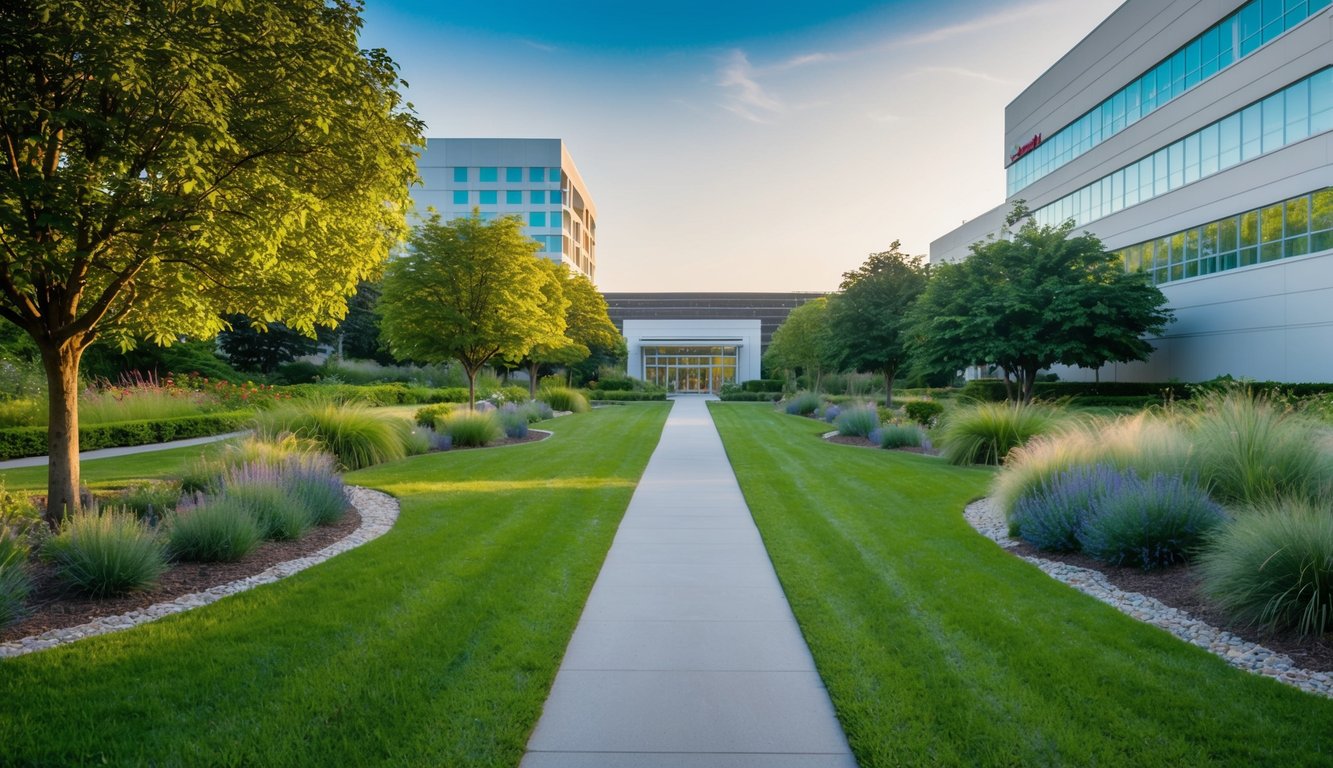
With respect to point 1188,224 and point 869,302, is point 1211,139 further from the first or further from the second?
point 869,302

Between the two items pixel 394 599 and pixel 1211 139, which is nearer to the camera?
pixel 394 599

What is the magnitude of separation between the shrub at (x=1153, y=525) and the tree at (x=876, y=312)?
2217 centimetres

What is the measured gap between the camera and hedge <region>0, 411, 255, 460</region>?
13.6 metres

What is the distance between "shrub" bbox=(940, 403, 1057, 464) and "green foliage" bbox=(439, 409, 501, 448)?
10.6m

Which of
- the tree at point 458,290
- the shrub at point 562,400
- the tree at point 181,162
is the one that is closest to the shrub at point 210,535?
the tree at point 181,162

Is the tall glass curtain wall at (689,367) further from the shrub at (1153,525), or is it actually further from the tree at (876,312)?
the shrub at (1153,525)

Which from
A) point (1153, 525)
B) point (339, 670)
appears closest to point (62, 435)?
point (339, 670)

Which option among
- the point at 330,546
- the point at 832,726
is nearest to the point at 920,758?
the point at 832,726

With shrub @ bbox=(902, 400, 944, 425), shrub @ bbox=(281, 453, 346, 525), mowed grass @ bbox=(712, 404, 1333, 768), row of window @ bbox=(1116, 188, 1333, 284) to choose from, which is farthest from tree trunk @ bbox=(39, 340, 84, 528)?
row of window @ bbox=(1116, 188, 1333, 284)

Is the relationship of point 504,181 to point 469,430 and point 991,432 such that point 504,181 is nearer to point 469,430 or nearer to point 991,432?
point 469,430

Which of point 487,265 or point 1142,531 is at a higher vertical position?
point 487,265

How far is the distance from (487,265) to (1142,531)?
16.9 m

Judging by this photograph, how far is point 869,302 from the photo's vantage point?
95.8 feet

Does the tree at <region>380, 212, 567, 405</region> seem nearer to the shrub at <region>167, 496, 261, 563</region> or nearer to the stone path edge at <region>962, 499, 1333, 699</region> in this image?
the shrub at <region>167, 496, 261, 563</region>
